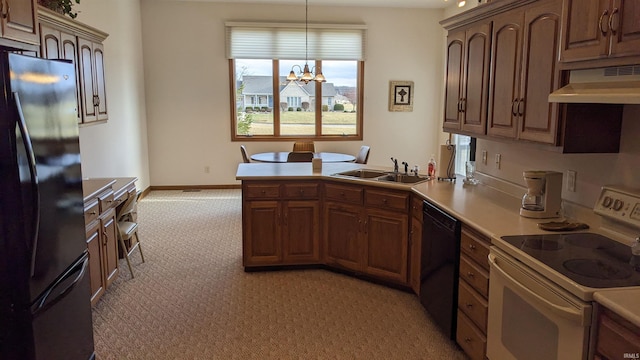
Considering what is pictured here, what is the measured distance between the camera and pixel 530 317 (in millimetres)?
2096

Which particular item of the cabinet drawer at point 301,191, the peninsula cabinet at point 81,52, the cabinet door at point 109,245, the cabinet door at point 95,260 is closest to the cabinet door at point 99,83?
the peninsula cabinet at point 81,52

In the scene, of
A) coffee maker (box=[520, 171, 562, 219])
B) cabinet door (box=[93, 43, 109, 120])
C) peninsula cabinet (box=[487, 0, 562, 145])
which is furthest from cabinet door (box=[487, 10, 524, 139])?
cabinet door (box=[93, 43, 109, 120])

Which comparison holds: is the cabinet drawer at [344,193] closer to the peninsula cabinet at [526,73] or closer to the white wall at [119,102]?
the peninsula cabinet at [526,73]

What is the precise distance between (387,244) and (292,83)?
16.8ft

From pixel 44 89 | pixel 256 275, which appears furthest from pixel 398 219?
pixel 44 89

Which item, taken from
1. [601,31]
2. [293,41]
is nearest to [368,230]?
[601,31]

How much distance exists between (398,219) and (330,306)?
2.84 ft

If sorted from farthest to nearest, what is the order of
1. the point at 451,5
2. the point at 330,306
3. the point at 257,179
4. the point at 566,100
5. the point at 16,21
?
1. the point at 451,5
2. the point at 257,179
3. the point at 330,306
4. the point at 16,21
5. the point at 566,100

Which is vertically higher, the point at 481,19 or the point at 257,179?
the point at 481,19

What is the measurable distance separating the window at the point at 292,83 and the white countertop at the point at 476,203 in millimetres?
3817

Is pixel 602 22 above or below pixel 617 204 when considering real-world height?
above

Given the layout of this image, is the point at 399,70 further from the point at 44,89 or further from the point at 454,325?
the point at 44,89

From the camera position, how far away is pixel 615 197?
2.35m

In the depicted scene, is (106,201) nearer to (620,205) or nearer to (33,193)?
(33,193)
